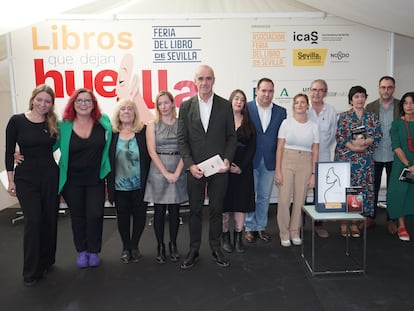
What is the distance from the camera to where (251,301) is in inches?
93.5

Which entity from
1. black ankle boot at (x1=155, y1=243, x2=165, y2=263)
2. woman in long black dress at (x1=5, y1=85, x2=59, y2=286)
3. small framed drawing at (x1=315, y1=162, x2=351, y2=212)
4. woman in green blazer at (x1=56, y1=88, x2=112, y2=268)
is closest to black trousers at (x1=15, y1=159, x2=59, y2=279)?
woman in long black dress at (x1=5, y1=85, x2=59, y2=286)

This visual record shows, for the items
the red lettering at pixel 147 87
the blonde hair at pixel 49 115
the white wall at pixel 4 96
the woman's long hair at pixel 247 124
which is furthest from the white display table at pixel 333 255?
the white wall at pixel 4 96

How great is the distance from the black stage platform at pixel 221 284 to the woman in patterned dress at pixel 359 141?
649 millimetres

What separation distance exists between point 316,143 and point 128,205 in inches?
68.2

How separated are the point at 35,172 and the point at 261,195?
1.95m

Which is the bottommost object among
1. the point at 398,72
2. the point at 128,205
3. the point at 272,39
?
the point at 128,205

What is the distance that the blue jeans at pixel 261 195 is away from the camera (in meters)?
3.35

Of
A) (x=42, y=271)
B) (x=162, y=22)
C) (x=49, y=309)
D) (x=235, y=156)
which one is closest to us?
(x=49, y=309)

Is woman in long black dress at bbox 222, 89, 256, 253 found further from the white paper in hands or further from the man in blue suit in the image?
the white paper in hands

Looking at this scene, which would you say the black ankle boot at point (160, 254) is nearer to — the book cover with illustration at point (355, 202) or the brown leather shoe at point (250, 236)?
the brown leather shoe at point (250, 236)

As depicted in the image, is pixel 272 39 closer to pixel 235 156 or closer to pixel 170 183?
pixel 235 156

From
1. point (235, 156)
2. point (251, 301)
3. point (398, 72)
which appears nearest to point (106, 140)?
point (235, 156)

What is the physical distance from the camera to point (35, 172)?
264 centimetres

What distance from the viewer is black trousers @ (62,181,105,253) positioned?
2849 mm
